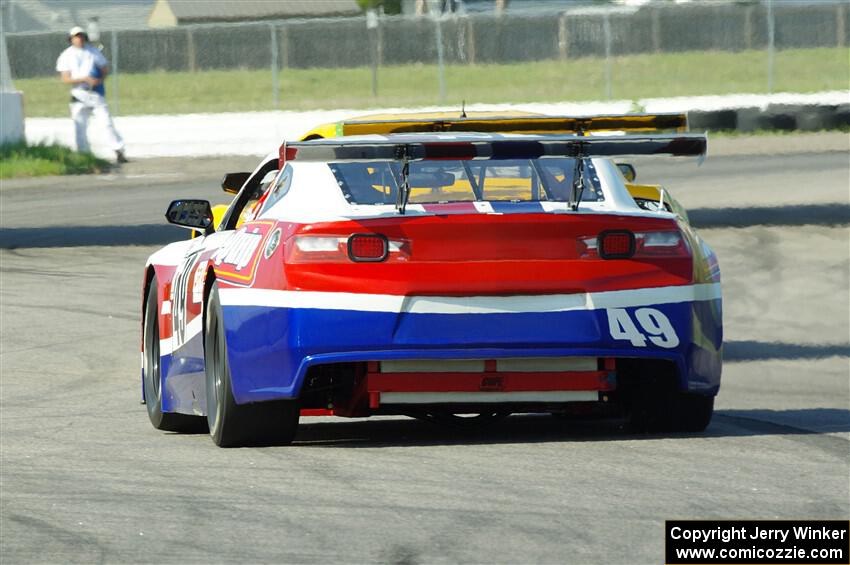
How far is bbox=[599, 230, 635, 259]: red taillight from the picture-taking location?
7.14 meters

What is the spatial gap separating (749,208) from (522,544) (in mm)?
14720

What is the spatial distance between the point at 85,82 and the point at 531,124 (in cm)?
1957

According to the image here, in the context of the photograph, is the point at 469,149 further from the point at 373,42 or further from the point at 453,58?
the point at 373,42

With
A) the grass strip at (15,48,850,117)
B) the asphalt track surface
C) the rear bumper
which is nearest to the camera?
the asphalt track surface

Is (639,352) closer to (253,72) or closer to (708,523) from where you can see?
(708,523)

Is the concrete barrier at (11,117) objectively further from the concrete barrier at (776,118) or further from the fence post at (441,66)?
the concrete barrier at (776,118)

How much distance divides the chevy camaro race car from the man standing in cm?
1977

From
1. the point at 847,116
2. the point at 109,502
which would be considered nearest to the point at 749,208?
the point at 847,116

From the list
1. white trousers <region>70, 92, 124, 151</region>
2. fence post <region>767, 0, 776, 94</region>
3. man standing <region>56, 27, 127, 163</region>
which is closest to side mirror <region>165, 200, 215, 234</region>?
white trousers <region>70, 92, 124, 151</region>

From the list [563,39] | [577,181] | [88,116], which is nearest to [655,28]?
[563,39]

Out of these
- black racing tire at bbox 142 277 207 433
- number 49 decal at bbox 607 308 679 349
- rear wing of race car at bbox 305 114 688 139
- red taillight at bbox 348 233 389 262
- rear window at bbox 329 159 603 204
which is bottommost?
black racing tire at bbox 142 277 207 433

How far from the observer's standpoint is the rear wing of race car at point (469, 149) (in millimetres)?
7016

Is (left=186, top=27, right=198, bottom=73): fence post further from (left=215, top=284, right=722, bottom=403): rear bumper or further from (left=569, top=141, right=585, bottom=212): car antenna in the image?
(left=215, top=284, right=722, bottom=403): rear bumper

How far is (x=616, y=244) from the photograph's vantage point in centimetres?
716
